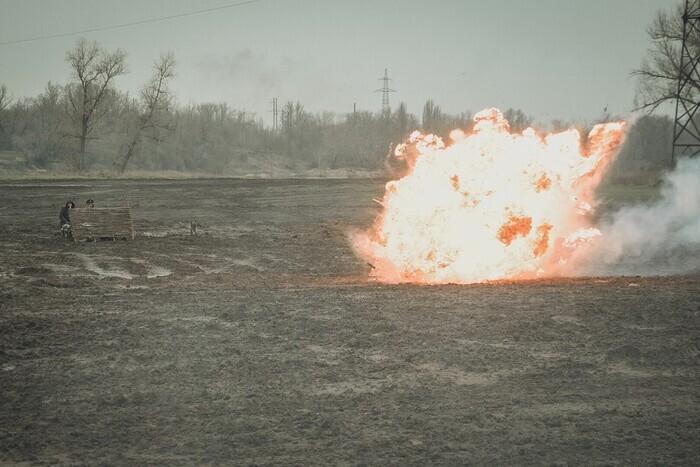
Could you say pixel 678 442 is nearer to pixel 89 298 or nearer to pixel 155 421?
pixel 155 421

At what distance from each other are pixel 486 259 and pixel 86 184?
3757 cm

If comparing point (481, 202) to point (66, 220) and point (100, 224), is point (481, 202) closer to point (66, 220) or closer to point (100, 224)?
point (100, 224)

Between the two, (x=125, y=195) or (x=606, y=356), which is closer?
(x=606, y=356)

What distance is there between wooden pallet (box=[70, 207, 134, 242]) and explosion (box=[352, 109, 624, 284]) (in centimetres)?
1113

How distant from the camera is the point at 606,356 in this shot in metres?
9.42

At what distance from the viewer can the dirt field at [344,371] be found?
670cm

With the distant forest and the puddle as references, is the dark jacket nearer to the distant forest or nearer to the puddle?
the puddle

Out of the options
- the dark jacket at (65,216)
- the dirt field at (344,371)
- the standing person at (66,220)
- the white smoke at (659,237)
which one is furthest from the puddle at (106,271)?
the white smoke at (659,237)

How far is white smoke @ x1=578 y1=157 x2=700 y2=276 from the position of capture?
62.5 ft

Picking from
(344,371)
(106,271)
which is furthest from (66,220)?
(344,371)

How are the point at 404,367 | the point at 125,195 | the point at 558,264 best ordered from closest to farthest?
the point at 404,367 → the point at 558,264 → the point at 125,195

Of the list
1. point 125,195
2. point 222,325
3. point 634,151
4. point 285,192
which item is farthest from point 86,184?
point 634,151

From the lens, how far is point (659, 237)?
2370 cm

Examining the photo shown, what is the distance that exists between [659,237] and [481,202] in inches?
456
